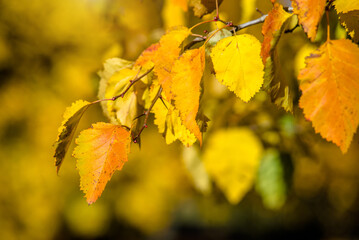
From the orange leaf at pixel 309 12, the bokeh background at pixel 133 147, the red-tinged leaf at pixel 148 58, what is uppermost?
the orange leaf at pixel 309 12

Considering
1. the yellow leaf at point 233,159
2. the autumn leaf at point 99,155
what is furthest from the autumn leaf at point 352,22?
the yellow leaf at point 233,159

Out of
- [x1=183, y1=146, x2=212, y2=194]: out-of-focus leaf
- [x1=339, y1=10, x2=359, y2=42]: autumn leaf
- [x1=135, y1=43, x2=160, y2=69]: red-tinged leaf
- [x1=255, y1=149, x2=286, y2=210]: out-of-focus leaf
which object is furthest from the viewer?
[x1=183, y1=146, x2=212, y2=194]: out-of-focus leaf

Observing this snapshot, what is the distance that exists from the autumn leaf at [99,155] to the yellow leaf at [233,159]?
83 cm

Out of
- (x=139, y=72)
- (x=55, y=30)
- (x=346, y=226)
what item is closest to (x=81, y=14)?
(x=55, y=30)

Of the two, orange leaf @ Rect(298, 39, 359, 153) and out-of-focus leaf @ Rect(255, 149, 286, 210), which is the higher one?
orange leaf @ Rect(298, 39, 359, 153)

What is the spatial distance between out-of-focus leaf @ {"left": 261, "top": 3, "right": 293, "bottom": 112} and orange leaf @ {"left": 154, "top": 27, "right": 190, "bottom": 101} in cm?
14

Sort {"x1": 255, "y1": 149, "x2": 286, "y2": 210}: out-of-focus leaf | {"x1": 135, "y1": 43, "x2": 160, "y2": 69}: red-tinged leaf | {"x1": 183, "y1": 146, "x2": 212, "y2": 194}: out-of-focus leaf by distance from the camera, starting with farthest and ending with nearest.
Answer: {"x1": 183, "y1": 146, "x2": 212, "y2": 194}: out-of-focus leaf
{"x1": 255, "y1": 149, "x2": 286, "y2": 210}: out-of-focus leaf
{"x1": 135, "y1": 43, "x2": 160, "y2": 69}: red-tinged leaf

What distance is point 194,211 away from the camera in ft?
35.0

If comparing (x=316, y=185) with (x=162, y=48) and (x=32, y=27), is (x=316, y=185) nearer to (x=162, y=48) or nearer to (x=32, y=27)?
(x=32, y=27)

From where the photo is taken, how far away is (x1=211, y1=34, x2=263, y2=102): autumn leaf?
607 millimetres

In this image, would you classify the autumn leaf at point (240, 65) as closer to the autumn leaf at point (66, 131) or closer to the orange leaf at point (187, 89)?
the orange leaf at point (187, 89)

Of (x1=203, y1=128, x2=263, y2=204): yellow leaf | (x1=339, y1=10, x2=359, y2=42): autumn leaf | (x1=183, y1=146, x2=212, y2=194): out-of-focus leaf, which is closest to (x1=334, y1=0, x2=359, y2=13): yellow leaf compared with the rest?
(x1=339, y1=10, x2=359, y2=42): autumn leaf

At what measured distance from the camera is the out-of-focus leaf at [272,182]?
143 cm

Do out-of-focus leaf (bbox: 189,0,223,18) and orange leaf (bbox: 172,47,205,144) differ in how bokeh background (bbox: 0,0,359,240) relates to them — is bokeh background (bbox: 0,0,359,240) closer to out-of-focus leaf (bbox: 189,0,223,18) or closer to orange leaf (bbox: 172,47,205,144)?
out-of-focus leaf (bbox: 189,0,223,18)
